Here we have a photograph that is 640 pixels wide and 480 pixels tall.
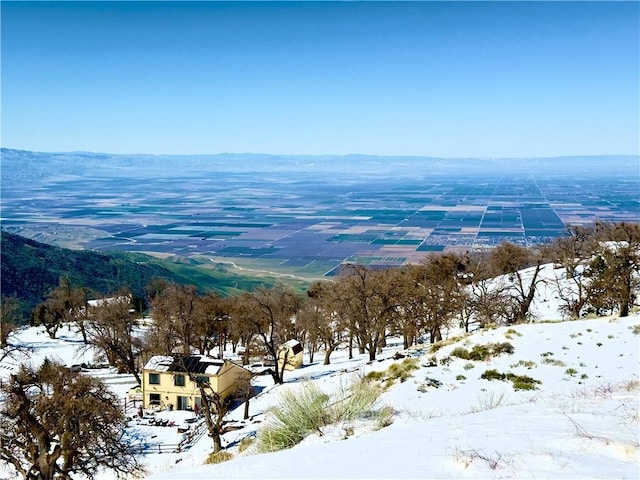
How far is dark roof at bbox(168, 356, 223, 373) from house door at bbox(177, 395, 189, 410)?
1.94 meters

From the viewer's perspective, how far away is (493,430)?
797 cm

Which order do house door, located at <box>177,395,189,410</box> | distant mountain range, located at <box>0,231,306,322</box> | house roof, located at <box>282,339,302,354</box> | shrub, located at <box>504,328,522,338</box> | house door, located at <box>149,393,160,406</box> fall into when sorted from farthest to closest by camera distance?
distant mountain range, located at <box>0,231,306,322</box> → house roof, located at <box>282,339,302,354</box> → house door, located at <box>177,395,189,410</box> → house door, located at <box>149,393,160,406</box> → shrub, located at <box>504,328,522,338</box>

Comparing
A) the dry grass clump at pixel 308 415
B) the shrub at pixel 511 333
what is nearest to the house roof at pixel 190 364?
the shrub at pixel 511 333

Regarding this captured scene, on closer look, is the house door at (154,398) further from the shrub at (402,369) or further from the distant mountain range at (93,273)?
the distant mountain range at (93,273)

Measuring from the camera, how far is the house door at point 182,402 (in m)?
32.7

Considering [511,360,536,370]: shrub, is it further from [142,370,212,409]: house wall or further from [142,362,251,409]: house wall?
[142,370,212,409]: house wall

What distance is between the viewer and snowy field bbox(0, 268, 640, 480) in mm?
6301

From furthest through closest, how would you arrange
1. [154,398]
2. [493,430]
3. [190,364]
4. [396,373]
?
[190,364]
[154,398]
[396,373]
[493,430]

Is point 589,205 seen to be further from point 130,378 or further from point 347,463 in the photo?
point 347,463

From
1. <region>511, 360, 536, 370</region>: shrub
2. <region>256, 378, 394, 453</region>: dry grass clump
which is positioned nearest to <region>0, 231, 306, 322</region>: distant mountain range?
<region>511, 360, 536, 370</region>: shrub

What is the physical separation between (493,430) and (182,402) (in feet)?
93.4

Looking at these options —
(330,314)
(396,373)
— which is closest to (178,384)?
(330,314)

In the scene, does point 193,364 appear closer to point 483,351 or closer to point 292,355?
point 292,355

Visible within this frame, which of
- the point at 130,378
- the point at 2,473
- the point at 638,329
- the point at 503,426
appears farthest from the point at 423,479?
the point at 130,378
